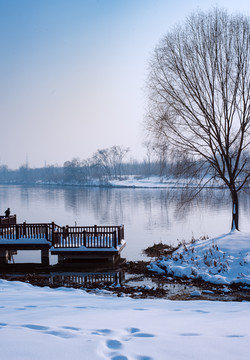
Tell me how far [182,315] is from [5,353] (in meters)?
4.12

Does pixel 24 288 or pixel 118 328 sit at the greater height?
pixel 118 328

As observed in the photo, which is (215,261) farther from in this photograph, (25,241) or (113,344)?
(25,241)

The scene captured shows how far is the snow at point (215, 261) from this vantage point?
43.6 ft

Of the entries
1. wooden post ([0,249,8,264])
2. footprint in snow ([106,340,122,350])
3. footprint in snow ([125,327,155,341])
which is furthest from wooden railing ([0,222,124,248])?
footprint in snow ([106,340,122,350])

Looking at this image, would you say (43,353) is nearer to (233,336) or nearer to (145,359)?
(145,359)

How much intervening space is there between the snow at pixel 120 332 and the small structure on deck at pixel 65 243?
9.74 metres

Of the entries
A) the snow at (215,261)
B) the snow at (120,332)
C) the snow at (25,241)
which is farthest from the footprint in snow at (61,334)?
the snow at (25,241)

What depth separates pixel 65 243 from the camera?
18344 mm

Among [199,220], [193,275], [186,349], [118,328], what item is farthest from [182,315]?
[199,220]

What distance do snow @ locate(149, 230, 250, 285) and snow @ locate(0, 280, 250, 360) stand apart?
559cm

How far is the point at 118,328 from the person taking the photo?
534 cm

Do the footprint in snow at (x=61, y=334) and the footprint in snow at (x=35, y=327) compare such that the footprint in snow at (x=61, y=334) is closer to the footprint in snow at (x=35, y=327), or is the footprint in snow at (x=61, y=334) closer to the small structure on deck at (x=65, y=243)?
the footprint in snow at (x=35, y=327)

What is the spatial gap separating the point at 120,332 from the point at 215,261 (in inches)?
397

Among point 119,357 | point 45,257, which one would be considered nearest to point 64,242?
point 45,257
